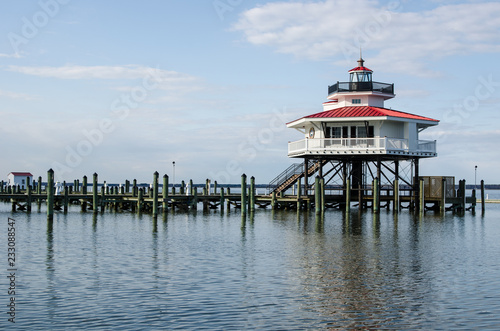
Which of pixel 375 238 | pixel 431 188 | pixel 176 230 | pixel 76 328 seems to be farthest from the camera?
pixel 431 188

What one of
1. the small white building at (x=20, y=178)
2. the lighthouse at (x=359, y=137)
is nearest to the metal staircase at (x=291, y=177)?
the lighthouse at (x=359, y=137)

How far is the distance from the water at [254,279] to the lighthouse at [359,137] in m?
15.1

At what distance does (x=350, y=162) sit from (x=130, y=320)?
4410 cm

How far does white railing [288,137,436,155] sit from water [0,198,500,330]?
14.4m

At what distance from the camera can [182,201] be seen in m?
57.1

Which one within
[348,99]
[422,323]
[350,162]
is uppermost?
[348,99]

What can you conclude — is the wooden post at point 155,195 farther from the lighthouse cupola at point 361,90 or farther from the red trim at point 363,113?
the lighthouse cupola at point 361,90

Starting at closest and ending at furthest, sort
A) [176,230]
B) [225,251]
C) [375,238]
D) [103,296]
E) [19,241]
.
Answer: [103,296], [225,251], [19,241], [375,238], [176,230]

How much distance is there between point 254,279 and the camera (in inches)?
797

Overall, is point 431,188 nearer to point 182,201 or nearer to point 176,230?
point 182,201

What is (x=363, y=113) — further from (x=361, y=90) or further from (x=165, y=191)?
(x=165, y=191)

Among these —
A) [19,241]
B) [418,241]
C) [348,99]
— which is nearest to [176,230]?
[19,241]

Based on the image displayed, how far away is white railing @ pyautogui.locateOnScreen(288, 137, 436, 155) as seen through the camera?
165 feet

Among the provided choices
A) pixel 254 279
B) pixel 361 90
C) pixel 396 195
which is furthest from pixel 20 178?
pixel 254 279
